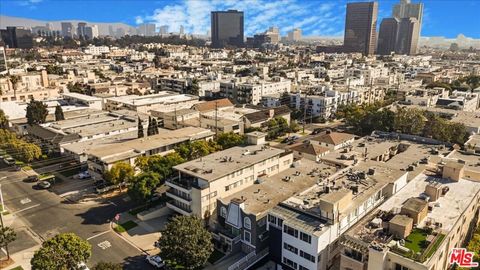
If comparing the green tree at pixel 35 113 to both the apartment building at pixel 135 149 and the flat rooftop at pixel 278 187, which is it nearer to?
the apartment building at pixel 135 149

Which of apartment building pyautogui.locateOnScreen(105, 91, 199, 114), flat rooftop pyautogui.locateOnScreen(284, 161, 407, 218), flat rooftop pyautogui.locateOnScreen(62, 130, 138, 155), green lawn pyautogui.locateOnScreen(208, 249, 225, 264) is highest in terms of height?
apartment building pyautogui.locateOnScreen(105, 91, 199, 114)

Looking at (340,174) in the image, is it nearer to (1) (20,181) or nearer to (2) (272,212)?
(2) (272,212)

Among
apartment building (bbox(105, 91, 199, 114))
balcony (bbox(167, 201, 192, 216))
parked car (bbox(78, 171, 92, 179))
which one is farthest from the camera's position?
apartment building (bbox(105, 91, 199, 114))

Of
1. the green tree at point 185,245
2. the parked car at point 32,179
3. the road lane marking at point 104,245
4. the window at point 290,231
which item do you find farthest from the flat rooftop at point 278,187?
the parked car at point 32,179

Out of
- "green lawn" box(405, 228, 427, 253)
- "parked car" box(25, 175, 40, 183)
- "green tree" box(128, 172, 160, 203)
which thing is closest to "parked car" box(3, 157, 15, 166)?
"parked car" box(25, 175, 40, 183)

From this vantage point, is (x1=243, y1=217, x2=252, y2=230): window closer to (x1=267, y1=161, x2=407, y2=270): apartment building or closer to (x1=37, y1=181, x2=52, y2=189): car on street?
(x1=267, y1=161, x2=407, y2=270): apartment building

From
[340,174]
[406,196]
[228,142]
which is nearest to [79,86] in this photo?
[228,142]

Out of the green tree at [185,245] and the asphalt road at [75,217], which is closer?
the green tree at [185,245]
